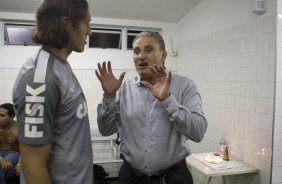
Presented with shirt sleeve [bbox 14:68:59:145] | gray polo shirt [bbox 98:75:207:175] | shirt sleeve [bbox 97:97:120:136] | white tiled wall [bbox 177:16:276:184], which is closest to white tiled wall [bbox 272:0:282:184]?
white tiled wall [bbox 177:16:276:184]

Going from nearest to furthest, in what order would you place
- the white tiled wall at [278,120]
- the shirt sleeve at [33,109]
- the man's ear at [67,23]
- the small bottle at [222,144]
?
the shirt sleeve at [33,109], the man's ear at [67,23], the white tiled wall at [278,120], the small bottle at [222,144]

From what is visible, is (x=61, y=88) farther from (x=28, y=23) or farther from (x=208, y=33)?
(x=28, y=23)

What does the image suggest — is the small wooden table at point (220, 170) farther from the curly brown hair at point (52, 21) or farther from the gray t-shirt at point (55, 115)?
the curly brown hair at point (52, 21)

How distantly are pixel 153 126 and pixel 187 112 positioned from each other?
24cm

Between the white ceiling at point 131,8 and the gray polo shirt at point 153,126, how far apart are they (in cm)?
229

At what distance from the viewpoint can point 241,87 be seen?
2725mm

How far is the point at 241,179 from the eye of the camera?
9.02 feet

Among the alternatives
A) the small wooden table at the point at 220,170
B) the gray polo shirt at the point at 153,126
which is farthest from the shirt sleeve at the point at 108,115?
the small wooden table at the point at 220,170

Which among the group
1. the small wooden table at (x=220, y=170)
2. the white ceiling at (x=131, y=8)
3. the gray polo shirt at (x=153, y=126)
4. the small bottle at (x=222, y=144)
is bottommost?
the small wooden table at (x=220, y=170)

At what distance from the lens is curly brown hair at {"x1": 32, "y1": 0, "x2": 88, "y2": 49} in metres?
0.95

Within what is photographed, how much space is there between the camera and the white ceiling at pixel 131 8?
350cm

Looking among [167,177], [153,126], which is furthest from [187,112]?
[167,177]

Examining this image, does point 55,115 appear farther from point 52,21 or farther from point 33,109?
point 52,21

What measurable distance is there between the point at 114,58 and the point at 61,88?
124 inches
